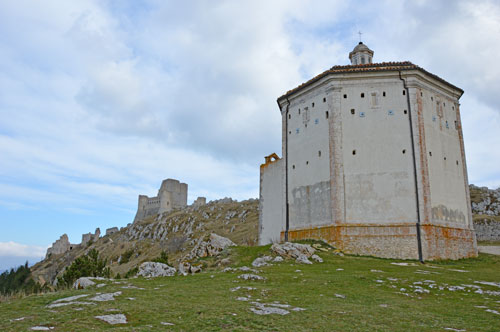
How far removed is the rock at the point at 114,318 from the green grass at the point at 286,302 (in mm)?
235

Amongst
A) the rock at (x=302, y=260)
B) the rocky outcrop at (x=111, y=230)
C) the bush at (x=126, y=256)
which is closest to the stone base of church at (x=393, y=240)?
the rock at (x=302, y=260)

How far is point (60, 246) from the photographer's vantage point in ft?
421

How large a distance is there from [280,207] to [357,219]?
8.16 meters

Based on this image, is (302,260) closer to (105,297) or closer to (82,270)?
(105,297)

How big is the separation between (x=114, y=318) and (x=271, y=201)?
27435 mm

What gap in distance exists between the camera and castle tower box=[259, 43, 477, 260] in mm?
26688

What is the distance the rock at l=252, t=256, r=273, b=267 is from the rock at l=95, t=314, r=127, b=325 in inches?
467

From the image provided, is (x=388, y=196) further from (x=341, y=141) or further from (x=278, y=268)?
(x=278, y=268)

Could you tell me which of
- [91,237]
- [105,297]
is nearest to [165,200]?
[91,237]

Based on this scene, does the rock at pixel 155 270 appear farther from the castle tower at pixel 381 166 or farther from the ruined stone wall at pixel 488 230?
the ruined stone wall at pixel 488 230

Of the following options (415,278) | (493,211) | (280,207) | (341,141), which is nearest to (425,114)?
(341,141)

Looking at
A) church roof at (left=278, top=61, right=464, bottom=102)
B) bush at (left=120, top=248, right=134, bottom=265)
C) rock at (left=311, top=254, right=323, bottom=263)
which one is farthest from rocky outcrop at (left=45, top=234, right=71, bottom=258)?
rock at (left=311, top=254, right=323, bottom=263)

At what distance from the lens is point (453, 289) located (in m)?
14.1

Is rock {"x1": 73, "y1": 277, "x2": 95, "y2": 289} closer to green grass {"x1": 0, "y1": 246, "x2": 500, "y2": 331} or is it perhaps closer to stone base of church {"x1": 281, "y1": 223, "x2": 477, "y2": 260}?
green grass {"x1": 0, "y1": 246, "x2": 500, "y2": 331}
